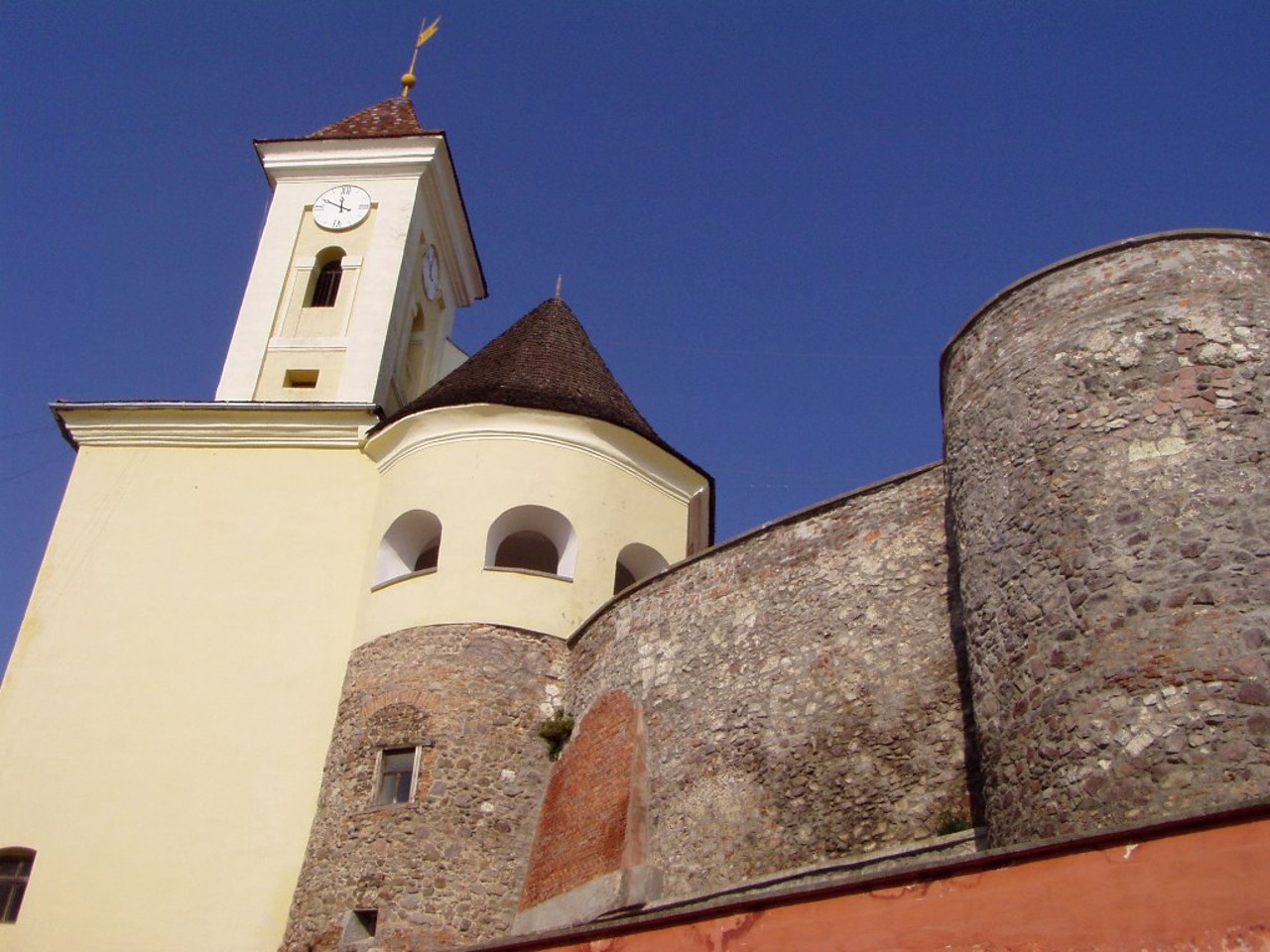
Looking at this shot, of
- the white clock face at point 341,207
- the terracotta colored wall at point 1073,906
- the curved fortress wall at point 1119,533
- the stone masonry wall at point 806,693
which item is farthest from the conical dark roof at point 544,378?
the terracotta colored wall at point 1073,906

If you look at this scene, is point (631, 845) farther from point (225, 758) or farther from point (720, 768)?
point (225, 758)

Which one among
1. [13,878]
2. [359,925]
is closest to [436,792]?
[359,925]

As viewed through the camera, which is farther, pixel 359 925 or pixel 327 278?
pixel 327 278

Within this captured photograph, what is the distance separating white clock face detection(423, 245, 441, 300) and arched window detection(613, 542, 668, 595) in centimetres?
859

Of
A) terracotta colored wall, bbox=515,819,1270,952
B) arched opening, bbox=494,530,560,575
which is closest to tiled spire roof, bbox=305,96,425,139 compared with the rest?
arched opening, bbox=494,530,560,575

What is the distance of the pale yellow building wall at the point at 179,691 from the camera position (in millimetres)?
15297

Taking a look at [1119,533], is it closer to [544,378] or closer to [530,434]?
[530,434]

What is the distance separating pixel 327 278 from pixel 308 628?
8.24 metres

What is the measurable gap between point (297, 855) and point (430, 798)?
190 cm

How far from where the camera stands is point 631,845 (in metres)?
13.1

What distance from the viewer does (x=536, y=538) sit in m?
18.8

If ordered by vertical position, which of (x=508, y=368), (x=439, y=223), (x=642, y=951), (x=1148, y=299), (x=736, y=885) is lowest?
(x=642, y=951)

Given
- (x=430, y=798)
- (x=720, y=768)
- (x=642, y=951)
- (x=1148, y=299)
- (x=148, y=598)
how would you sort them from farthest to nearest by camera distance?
(x=148, y=598), (x=430, y=798), (x=720, y=768), (x=1148, y=299), (x=642, y=951)

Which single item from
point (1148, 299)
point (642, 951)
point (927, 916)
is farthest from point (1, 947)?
point (1148, 299)
